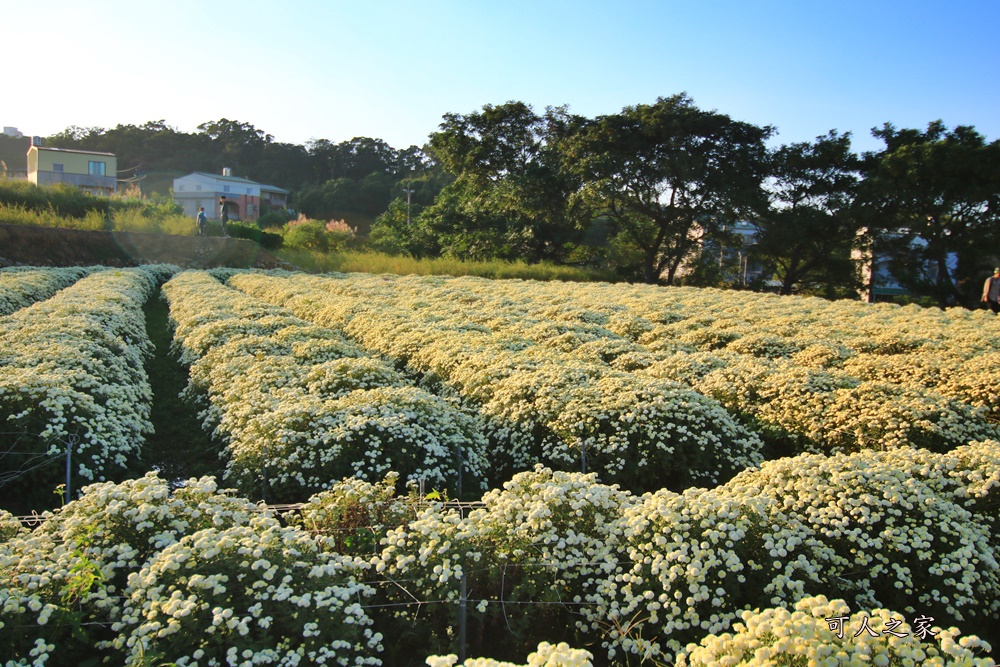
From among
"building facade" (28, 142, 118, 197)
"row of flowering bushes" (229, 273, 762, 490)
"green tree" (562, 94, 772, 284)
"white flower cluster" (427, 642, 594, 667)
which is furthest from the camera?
"building facade" (28, 142, 118, 197)

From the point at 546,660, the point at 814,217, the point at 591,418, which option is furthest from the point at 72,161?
the point at 546,660

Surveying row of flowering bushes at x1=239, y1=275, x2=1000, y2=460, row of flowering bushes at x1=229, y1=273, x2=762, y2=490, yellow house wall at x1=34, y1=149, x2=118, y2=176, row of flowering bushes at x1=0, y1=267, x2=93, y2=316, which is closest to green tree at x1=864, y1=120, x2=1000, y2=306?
row of flowering bushes at x1=239, y1=275, x2=1000, y2=460

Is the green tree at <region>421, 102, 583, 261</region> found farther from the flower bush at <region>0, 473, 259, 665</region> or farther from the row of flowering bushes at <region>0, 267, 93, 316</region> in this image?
the flower bush at <region>0, 473, 259, 665</region>

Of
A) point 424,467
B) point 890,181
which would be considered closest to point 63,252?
point 424,467

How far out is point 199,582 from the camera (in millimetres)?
3566

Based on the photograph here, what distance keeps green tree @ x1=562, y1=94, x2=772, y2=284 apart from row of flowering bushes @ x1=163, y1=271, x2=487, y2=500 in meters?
33.2

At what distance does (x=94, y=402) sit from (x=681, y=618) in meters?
6.77

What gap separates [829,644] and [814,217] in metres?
38.9

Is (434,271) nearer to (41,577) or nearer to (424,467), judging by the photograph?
(424,467)

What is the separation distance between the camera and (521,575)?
4.46 meters

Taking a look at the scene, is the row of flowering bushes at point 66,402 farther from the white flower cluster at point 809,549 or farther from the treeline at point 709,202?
the treeline at point 709,202

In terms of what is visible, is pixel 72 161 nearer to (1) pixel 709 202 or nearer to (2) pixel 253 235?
(2) pixel 253 235

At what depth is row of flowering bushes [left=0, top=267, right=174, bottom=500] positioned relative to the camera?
22.2ft

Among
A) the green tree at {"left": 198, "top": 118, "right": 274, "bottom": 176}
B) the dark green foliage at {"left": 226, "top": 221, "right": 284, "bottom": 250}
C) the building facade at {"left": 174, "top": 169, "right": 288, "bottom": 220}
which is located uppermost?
the green tree at {"left": 198, "top": 118, "right": 274, "bottom": 176}
